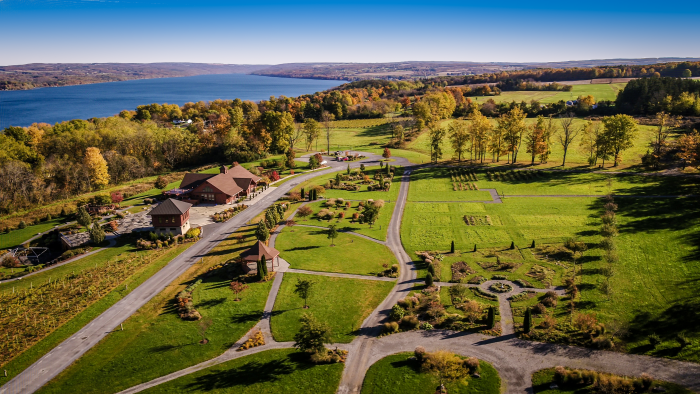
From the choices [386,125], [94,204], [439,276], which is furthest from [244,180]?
[386,125]

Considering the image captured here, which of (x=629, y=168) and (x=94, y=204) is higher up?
(x=629, y=168)

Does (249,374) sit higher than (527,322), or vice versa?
(527,322)

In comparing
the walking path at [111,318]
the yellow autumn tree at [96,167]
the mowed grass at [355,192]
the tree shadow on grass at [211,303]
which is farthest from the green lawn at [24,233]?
the mowed grass at [355,192]

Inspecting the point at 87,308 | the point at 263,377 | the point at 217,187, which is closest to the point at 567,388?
the point at 263,377

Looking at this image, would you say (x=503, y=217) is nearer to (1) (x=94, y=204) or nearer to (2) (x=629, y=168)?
(2) (x=629, y=168)

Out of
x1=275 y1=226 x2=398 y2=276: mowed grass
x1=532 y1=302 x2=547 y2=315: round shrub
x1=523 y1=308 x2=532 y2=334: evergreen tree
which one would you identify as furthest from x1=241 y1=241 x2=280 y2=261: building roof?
x1=532 y1=302 x2=547 y2=315: round shrub

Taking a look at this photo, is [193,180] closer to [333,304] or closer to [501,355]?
[333,304]
